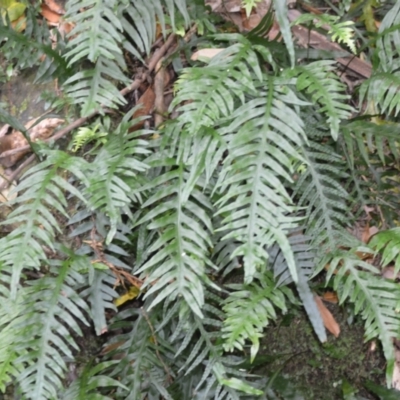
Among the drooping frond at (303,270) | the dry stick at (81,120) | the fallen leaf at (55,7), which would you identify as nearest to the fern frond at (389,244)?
the drooping frond at (303,270)

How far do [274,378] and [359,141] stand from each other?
885 mm

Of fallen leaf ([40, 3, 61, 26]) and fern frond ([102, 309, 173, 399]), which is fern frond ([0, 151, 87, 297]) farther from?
fallen leaf ([40, 3, 61, 26])

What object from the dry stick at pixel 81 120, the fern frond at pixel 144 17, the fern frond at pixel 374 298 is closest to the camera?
the fern frond at pixel 374 298

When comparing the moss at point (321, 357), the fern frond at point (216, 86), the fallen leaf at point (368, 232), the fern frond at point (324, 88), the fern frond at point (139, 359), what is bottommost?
the moss at point (321, 357)

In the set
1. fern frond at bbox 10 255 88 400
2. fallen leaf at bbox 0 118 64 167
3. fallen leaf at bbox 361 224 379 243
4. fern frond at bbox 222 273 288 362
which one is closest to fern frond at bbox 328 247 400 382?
fern frond at bbox 222 273 288 362

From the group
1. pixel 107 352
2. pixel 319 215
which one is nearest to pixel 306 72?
pixel 319 215

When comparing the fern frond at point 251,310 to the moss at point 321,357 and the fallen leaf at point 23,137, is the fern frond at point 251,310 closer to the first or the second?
the moss at point 321,357

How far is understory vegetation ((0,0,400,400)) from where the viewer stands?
5.15ft

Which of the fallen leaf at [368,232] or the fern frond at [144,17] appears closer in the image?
the fern frond at [144,17]

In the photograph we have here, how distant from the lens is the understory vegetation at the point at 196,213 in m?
1.57

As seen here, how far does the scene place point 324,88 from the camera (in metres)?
1.62

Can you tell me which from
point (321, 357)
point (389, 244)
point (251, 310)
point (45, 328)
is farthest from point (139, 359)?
point (389, 244)

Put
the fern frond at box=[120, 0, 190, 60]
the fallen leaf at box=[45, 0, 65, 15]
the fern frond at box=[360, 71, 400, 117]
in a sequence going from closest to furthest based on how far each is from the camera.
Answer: the fern frond at box=[360, 71, 400, 117] < the fern frond at box=[120, 0, 190, 60] < the fallen leaf at box=[45, 0, 65, 15]

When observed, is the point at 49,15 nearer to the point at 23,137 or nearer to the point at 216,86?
the point at 23,137
